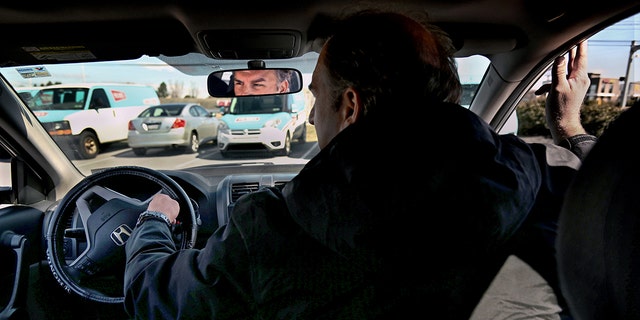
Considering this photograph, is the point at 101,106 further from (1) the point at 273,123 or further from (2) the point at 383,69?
(2) the point at 383,69

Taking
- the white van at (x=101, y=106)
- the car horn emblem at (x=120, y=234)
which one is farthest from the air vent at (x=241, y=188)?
the white van at (x=101, y=106)

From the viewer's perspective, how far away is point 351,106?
134cm

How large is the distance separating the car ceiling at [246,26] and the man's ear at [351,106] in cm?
103

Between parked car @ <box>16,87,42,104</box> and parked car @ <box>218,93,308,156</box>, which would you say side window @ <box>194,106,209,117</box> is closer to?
parked car @ <box>218,93,308,156</box>

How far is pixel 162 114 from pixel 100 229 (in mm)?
7764

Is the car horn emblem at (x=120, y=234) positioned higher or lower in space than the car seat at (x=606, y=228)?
lower

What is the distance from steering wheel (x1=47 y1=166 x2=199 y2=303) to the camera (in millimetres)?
2377

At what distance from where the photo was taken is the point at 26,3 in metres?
2.26

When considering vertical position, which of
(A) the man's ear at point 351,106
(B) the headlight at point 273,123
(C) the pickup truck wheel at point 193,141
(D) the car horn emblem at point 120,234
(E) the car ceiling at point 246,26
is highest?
(E) the car ceiling at point 246,26

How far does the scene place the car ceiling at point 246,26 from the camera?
91.1 inches

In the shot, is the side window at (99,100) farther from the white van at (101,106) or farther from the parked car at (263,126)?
the parked car at (263,126)

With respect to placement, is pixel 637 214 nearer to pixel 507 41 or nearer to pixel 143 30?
pixel 507 41

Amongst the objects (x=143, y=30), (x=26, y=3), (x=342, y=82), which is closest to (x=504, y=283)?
(x=342, y=82)

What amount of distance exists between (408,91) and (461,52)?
6.09 ft
